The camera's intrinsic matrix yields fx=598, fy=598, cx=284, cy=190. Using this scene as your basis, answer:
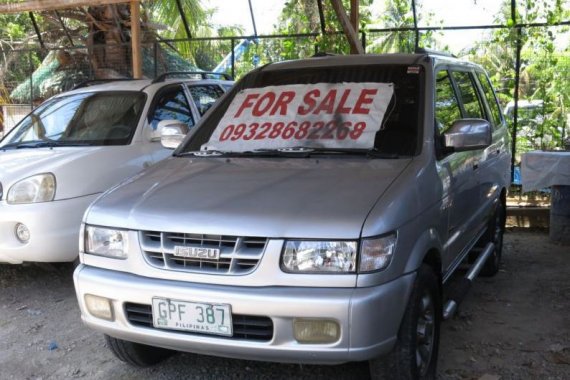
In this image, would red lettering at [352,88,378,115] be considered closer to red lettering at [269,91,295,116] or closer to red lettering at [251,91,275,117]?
red lettering at [269,91,295,116]

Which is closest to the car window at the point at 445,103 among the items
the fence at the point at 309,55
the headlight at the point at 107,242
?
the headlight at the point at 107,242

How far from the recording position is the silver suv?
2.52 m

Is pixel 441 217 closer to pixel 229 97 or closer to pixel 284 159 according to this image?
pixel 284 159

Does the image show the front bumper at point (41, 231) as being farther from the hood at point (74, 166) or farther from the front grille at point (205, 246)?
the front grille at point (205, 246)

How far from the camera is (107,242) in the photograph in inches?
115

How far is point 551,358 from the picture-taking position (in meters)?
3.62

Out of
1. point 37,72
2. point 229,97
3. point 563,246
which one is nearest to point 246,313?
point 229,97

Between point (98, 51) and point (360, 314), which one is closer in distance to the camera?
point (360, 314)

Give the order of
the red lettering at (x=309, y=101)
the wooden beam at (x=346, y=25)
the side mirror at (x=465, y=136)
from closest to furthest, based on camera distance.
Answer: the side mirror at (x=465, y=136) → the red lettering at (x=309, y=101) → the wooden beam at (x=346, y=25)

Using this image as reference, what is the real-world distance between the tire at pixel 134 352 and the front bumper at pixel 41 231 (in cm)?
128

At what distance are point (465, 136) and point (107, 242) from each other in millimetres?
1981

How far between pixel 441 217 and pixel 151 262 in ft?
5.11

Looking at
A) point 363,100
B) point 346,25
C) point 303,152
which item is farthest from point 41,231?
point 346,25

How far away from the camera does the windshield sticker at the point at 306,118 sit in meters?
3.50
